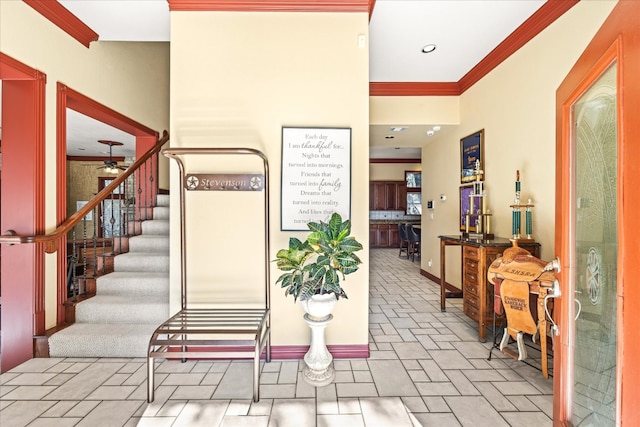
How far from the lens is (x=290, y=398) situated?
1860 millimetres

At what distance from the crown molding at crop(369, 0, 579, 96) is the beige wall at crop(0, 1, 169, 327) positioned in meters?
3.17

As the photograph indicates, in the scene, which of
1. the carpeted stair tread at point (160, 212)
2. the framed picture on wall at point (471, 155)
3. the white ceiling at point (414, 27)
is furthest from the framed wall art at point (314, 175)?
the carpeted stair tread at point (160, 212)

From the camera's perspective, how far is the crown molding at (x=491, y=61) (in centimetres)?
250

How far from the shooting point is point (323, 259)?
6.39ft

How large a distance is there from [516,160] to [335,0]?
2368 mm

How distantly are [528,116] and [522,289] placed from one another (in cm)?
176

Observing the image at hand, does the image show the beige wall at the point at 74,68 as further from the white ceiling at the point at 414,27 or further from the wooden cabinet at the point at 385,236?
the wooden cabinet at the point at 385,236

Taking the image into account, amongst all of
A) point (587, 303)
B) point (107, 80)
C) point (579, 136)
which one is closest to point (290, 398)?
point (587, 303)

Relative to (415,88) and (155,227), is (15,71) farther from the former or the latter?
(415,88)

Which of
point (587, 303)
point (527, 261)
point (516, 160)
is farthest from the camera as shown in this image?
point (516, 160)

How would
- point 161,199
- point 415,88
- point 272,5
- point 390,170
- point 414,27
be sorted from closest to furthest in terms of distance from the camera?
point 272,5, point 414,27, point 161,199, point 415,88, point 390,170

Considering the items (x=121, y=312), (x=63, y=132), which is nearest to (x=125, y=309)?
(x=121, y=312)

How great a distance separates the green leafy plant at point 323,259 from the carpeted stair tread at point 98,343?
1.47 metres

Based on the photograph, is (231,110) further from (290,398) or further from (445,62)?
(445,62)
